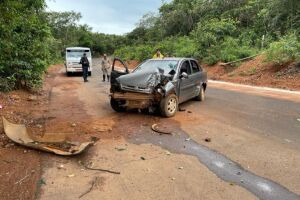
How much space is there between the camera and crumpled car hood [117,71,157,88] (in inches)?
389

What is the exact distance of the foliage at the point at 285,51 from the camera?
1958 cm

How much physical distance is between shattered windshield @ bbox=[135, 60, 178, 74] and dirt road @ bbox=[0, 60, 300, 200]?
1367 mm

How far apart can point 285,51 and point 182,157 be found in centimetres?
1525

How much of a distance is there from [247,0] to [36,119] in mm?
30713

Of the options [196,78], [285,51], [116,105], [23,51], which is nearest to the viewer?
[116,105]

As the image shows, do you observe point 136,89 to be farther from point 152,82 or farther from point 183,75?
point 183,75

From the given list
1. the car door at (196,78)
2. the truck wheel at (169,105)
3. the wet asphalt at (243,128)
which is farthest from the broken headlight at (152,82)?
the car door at (196,78)

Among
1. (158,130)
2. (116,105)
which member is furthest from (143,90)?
(158,130)

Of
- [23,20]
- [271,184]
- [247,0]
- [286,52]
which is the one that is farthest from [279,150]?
[247,0]

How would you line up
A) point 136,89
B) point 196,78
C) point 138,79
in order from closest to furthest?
1. point 136,89
2. point 138,79
3. point 196,78

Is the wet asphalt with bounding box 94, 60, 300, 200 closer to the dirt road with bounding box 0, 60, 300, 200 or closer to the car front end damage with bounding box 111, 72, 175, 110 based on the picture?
the dirt road with bounding box 0, 60, 300, 200

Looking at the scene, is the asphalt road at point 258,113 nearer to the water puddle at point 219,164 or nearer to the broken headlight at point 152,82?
the water puddle at point 219,164

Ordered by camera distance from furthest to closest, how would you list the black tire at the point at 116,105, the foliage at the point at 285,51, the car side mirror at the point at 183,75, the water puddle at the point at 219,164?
1. the foliage at the point at 285,51
2. the car side mirror at the point at 183,75
3. the black tire at the point at 116,105
4. the water puddle at the point at 219,164

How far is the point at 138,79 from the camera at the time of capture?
32.8ft
